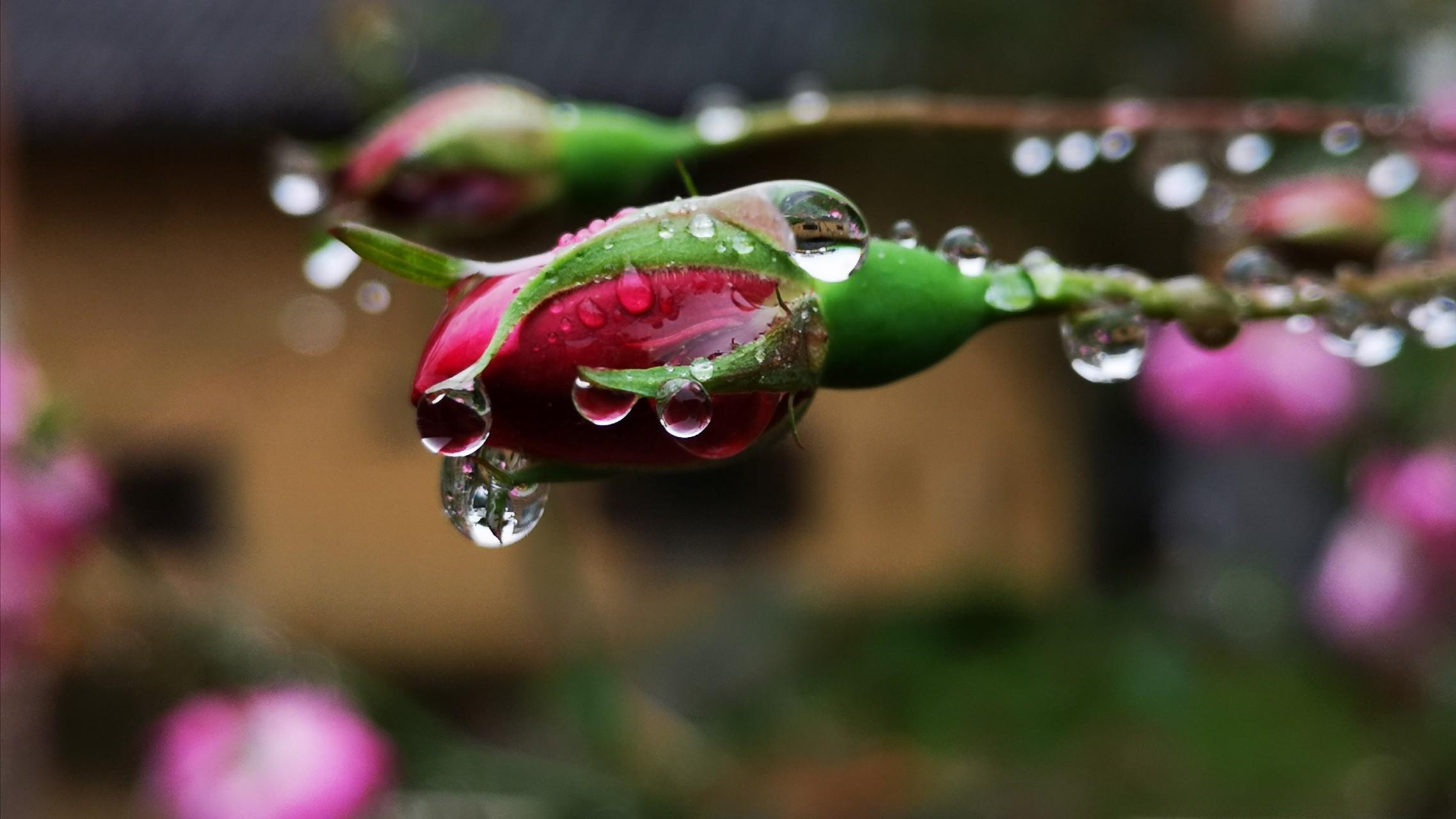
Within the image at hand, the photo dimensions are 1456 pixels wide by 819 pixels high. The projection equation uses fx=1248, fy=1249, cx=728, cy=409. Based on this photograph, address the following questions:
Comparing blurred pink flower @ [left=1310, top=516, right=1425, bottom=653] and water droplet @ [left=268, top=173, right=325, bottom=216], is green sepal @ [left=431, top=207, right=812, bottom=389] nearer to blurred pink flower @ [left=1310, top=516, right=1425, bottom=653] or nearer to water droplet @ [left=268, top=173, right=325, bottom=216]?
water droplet @ [left=268, top=173, right=325, bottom=216]

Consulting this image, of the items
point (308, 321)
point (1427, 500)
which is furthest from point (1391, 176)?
point (308, 321)

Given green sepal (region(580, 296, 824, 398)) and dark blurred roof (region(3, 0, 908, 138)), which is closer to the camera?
green sepal (region(580, 296, 824, 398))

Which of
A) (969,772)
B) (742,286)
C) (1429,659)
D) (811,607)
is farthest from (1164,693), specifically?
(742,286)

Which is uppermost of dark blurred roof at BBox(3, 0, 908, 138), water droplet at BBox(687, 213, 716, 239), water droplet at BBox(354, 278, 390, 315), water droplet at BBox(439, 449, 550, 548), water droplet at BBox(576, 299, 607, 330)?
dark blurred roof at BBox(3, 0, 908, 138)

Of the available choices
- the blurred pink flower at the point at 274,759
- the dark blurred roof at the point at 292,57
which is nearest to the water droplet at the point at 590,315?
the blurred pink flower at the point at 274,759

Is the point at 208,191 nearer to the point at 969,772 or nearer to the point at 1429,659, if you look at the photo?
the point at 969,772

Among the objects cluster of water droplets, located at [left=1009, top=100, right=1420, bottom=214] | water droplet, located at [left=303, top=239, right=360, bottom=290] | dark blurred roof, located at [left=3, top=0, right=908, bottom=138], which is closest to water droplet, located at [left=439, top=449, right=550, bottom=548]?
water droplet, located at [left=303, top=239, right=360, bottom=290]

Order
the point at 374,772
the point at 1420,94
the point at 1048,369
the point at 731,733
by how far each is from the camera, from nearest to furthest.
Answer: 1. the point at 374,772
2. the point at 1420,94
3. the point at 731,733
4. the point at 1048,369
